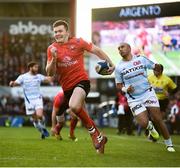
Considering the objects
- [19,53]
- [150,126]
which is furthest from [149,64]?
[19,53]

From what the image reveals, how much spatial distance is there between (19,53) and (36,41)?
4.38ft

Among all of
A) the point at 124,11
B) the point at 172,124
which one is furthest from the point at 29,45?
the point at 172,124

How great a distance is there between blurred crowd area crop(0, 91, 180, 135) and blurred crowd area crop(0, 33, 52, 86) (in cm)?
279

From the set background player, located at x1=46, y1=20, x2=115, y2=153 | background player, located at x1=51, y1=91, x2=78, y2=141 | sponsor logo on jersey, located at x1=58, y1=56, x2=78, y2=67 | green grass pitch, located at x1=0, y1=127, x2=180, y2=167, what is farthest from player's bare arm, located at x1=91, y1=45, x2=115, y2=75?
background player, located at x1=51, y1=91, x2=78, y2=141

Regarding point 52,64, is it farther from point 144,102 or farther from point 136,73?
point 144,102

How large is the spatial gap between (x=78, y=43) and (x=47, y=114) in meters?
21.7

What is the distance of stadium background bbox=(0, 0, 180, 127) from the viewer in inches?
1347

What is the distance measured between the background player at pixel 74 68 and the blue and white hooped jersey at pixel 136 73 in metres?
1.44

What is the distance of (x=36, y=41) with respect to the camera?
4066 cm

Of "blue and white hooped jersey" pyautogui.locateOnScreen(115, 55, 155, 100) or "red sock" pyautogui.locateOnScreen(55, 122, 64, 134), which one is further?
"red sock" pyautogui.locateOnScreen(55, 122, 64, 134)

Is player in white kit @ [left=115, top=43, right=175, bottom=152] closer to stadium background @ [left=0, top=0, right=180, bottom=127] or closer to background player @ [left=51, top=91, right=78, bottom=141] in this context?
background player @ [left=51, top=91, right=78, bottom=141]

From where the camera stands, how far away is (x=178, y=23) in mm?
28672

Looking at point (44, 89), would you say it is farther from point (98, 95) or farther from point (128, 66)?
point (128, 66)

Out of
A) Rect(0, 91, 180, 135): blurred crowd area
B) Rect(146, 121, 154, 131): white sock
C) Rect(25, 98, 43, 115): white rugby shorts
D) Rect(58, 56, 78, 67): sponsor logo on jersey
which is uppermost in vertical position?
Rect(58, 56, 78, 67): sponsor logo on jersey
